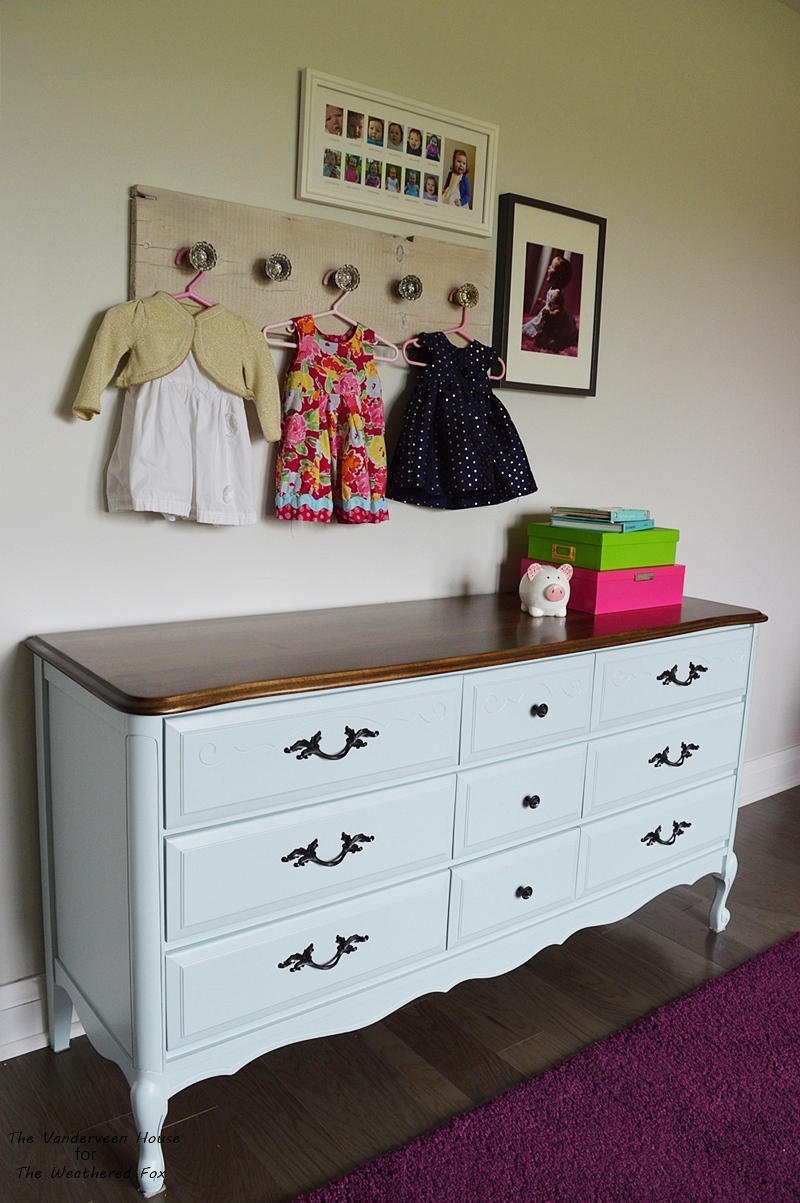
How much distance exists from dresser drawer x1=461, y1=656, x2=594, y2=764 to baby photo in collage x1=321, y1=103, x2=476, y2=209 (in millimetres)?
1130

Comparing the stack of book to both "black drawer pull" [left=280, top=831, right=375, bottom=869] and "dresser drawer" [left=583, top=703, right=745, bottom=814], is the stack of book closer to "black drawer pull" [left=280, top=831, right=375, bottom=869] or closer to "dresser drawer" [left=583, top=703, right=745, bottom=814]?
"dresser drawer" [left=583, top=703, right=745, bottom=814]

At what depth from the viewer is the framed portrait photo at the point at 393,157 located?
2061 millimetres

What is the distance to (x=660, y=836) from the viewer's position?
7.71 feet

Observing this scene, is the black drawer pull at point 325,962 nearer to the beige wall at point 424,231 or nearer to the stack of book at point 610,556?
the beige wall at point 424,231

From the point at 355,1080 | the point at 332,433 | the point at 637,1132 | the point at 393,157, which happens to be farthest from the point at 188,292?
the point at 637,1132

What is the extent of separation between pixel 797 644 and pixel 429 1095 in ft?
7.85

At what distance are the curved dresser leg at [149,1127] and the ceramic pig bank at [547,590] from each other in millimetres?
1242

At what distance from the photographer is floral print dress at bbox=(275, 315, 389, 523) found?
2082mm

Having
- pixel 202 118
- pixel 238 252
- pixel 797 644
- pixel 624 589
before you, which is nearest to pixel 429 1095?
pixel 624 589

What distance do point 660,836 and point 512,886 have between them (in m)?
0.50

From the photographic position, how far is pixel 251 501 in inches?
80.5

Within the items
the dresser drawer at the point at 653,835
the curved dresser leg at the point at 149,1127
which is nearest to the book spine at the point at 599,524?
the dresser drawer at the point at 653,835

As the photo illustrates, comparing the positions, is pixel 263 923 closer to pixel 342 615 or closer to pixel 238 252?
pixel 342 615

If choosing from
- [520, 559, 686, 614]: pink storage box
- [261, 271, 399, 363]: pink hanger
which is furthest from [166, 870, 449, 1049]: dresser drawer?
[261, 271, 399, 363]: pink hanger
